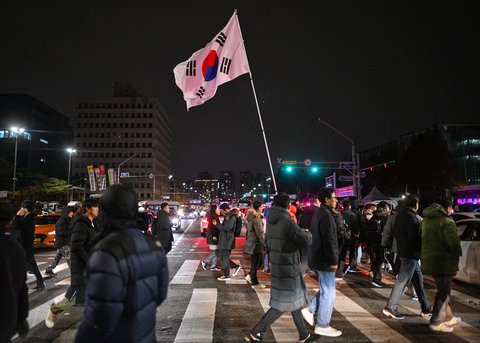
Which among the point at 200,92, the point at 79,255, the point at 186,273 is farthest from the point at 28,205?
the point at 200,92

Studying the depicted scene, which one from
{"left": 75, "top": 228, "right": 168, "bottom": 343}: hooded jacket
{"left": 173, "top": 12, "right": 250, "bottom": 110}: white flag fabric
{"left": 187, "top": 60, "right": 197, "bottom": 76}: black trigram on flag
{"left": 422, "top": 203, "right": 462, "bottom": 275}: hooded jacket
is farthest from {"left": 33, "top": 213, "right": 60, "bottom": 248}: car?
{"left": 75, "top": 228, "right": 168, "bottom": 343}: hooded jacket

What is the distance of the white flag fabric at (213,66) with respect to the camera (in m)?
11.1

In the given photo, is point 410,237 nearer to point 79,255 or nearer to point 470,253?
point 470,253

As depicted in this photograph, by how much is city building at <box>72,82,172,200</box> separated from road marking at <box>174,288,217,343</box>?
122m

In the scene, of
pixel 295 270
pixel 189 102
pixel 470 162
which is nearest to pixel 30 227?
pixel 189 102

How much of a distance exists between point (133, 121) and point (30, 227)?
12811 cm

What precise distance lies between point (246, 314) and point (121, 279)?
473cm

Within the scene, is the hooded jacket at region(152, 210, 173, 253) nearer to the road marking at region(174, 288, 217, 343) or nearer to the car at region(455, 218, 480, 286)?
the road marking at region(174, 288, 217, 343)

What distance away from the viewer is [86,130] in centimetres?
12888

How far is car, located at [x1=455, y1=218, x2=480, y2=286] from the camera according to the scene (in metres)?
8.45

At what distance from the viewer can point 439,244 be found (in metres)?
5.92

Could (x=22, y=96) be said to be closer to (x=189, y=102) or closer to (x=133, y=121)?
(x=133, y=121)

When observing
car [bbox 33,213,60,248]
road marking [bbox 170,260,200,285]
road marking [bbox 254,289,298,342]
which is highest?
car [bbox 33,213,60,248]

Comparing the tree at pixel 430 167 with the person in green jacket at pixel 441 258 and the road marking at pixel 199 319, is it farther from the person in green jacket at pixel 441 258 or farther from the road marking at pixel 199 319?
the person in green jacket at pixel 441 258
